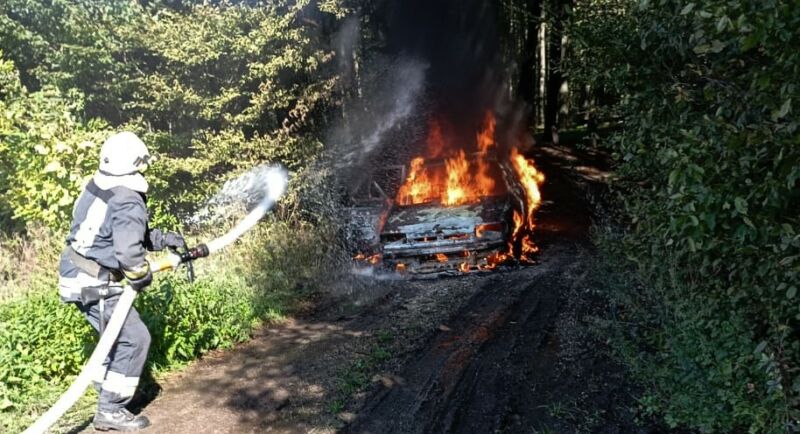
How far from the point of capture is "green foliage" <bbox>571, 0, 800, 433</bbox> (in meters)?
2.89

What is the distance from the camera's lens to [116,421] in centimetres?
460

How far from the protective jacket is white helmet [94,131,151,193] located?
0.06 meters

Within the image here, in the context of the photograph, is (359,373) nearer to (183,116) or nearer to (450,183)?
(450,183)

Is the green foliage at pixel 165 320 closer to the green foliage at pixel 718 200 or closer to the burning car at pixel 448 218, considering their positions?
the burning car at pixel 448 218

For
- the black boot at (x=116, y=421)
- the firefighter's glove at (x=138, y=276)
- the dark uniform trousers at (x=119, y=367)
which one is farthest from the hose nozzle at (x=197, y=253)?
the black boot at (x=116, y=421)

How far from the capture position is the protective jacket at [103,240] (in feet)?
14.3

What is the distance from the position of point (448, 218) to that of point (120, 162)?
5623mm

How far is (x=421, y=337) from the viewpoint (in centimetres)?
637

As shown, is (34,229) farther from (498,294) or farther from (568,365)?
(568,365)

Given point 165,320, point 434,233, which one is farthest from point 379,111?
point 165,320

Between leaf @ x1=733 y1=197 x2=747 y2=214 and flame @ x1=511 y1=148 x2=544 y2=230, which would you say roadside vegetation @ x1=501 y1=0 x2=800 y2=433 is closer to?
leaf @ x1=733 y1=197 x2=747 y2=214

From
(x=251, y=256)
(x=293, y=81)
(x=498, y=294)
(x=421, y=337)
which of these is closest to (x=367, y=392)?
(x=421, y=337)

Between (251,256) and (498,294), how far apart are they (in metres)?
3.59

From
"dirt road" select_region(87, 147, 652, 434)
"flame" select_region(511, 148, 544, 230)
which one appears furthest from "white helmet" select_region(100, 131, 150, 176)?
"flame" select_region(511, 148, 544, 230)
